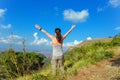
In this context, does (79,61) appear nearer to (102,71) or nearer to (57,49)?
(57,49)

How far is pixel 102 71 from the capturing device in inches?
387

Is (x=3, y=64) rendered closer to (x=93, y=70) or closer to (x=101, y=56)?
(x=93, y=70)

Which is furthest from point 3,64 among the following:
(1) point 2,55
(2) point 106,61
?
(2) point 106,61

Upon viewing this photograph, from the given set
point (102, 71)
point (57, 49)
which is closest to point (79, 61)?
point (57, 49)

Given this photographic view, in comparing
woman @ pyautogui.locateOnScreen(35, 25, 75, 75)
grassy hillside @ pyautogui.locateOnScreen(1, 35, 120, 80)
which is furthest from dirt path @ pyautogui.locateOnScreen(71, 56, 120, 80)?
woman @ pyautogui.locateOnScreen(35, 25, 75, 75)

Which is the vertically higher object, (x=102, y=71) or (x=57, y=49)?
(x=57, y=49)

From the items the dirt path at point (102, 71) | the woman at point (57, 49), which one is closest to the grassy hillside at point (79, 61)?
the dirt path at point (102, 71)

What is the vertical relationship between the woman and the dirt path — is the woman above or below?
above

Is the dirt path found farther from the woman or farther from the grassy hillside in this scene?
the woman

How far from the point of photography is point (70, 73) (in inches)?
378

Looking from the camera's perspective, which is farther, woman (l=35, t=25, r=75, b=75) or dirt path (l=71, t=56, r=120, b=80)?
woman (l=35, t=25, r=75, b=75)

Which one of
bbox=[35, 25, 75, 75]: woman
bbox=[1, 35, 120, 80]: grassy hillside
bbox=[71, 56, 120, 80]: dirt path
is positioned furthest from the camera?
bbox=[35, 25, 75, 75]: woman

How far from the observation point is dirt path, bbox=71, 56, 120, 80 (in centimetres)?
898

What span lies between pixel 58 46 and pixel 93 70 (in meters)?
1.55
